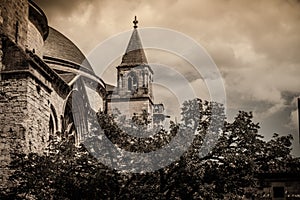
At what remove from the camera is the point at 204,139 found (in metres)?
12.7

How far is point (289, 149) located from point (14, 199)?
709 cm

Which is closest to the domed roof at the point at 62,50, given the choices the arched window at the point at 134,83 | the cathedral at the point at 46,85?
the cathedral at the point at 46,85

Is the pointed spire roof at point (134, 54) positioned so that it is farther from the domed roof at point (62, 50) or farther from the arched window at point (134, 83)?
the domed roof at point (62, 50)

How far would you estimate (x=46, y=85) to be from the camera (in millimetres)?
15938

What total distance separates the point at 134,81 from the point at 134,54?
1.65 m

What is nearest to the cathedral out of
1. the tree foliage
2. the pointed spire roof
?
the pointed spire roof

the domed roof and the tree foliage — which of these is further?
the domed roof

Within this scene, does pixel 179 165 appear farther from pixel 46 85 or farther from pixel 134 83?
pixel 134 83

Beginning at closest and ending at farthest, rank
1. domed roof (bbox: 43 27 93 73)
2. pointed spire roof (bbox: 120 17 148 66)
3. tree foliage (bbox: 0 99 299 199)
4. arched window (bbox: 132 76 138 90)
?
1. tree foliage (bbox: 0 99 299 199)
2. domed roof (bbox: 43 27 93 73)
3. arched window (bbox: 132 76 138 90)
4. pointed spire roof (bbox: 120 17 148 66)

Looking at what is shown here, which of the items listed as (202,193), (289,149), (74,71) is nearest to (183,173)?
(202,193)

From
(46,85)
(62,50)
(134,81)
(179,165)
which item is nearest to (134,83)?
(134,81)

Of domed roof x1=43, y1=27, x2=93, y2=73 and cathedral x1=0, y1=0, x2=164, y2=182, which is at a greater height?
domed roof x1=43, y1=27, x2=93, y2=73

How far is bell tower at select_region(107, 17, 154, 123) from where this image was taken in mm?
29875

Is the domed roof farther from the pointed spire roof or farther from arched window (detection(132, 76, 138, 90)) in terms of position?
arched window (detection(132, 76, 138, 90))
